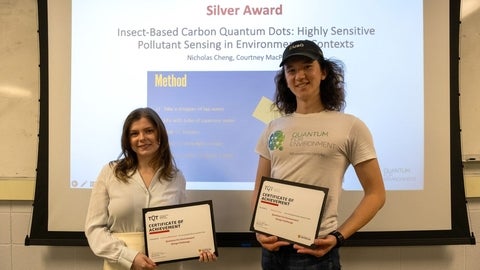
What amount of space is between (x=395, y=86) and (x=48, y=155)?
1999 millimetres

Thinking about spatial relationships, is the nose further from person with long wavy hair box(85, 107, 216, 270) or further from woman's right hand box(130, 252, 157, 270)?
woman's right hand box(130, 252, 157, 270)

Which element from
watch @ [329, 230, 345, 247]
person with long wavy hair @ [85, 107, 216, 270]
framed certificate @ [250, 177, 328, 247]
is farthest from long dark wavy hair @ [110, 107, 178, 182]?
watch @ [329, 230, 345, 247]

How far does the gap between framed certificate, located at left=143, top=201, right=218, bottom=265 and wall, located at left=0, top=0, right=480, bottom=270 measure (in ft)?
1.92

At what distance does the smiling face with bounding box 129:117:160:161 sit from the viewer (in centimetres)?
158

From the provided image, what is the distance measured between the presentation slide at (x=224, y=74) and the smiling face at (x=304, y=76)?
2.16 feet

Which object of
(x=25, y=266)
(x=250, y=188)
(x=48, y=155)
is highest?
(x=48, y=155)

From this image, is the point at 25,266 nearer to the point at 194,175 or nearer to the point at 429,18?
the point at 194,175

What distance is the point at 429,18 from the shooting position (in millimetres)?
2066

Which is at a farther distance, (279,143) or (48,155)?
(48,155)

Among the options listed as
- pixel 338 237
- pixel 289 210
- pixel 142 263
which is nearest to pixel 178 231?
pixel 142 263

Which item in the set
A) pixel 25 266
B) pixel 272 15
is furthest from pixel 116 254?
pixel 272 15

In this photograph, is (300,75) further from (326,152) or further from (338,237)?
(338,237)

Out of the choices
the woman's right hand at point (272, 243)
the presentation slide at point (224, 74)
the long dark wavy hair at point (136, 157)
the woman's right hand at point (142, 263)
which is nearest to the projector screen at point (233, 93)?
the presentation slide at point (224, 74)

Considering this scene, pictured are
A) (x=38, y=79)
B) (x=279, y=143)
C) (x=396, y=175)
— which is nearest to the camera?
(x=279, y=143)
